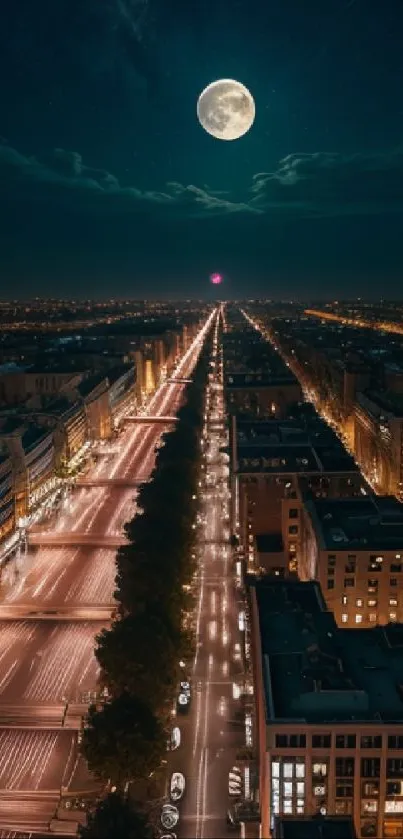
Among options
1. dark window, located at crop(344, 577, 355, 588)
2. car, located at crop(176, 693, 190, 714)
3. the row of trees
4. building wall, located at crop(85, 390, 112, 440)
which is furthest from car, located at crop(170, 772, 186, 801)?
building wall, located at crop(85, 390, 112, 440)

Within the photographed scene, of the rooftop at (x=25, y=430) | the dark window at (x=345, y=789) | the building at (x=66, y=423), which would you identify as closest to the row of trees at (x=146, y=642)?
the dark window at (x=345, y=789)

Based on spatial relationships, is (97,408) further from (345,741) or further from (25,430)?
(345,741)

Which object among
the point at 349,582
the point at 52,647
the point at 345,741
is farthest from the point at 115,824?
the point at 349,582

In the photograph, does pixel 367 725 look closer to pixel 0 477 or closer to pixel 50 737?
pixel 50 737

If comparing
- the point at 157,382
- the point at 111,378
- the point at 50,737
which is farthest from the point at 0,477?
the point at 157,382

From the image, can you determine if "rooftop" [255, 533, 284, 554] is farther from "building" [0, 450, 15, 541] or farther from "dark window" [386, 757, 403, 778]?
"dark window" [386, 757, 403, 778]
